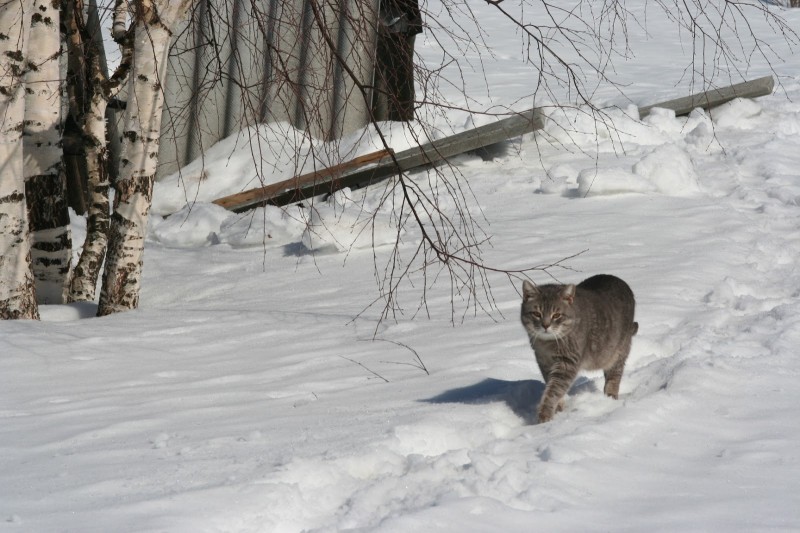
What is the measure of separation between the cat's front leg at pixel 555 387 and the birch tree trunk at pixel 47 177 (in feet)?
13.7

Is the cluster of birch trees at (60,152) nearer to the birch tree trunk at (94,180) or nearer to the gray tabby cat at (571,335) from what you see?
the birch tree trunk at (94,180)

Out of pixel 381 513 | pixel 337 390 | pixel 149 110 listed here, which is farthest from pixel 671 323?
pixel 149 110

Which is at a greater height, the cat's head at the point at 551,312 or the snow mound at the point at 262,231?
the snow mound at the point at 262,231

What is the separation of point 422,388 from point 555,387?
75 cm

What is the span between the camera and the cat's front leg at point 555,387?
4418mm

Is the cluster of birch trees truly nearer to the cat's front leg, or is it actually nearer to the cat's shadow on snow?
the cat's shadow on snow

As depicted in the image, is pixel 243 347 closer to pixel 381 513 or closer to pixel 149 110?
pixel 149 110

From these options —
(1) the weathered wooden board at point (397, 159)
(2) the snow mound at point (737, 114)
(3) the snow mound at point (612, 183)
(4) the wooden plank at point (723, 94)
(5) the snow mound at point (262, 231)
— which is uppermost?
(4) the wooden plank at point (723, 94)

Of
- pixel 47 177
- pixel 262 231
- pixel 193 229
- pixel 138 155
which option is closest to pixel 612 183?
pixel 262 231

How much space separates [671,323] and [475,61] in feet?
35.5

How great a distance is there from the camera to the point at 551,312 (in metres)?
4.63

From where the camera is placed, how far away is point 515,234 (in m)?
8.48

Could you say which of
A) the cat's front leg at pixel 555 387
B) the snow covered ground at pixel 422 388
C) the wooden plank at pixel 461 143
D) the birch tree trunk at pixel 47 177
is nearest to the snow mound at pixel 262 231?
the snow covered ground at pixel 422 388

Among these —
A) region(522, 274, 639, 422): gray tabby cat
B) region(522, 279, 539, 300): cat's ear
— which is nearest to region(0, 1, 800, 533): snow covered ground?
region(522, 274, 639, 422): gray tabby cat
